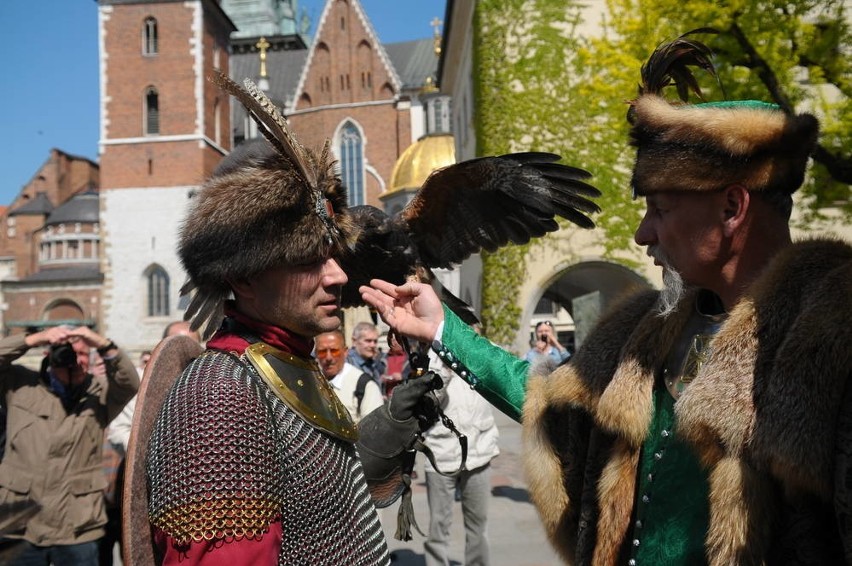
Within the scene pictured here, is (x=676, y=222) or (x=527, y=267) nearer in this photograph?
(x=676, y=222)

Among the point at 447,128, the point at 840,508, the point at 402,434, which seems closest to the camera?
the point at 840,508

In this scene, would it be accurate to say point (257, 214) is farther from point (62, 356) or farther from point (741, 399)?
point (62, 356)

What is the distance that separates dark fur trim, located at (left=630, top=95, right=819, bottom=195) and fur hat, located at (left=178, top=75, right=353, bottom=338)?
34.3 inches

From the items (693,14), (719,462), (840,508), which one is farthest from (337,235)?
(693,14)

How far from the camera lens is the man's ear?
71.4 inches

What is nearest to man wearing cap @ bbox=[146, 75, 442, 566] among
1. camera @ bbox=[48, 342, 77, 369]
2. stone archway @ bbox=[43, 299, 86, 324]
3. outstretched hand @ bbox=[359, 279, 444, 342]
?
outstretched hand @ bbox=[359, 279, 444, 342]

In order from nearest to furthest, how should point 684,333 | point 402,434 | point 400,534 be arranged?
point 684,333
point 402,434
point 400,534

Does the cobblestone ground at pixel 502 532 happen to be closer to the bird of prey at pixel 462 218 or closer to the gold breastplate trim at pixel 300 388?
the bird of prey at pixel 462 218

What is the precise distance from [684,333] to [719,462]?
457mm

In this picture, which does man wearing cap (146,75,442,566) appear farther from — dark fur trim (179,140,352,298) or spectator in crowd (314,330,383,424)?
spectator in crowd (314,330,383,424)

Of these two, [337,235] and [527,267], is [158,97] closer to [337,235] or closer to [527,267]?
[527,267]

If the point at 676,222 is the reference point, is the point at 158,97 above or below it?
above

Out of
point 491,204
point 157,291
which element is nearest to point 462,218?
point 491,204

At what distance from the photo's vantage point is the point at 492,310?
54.3 ft
